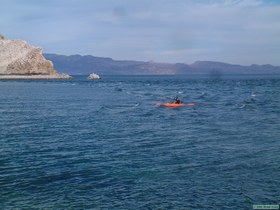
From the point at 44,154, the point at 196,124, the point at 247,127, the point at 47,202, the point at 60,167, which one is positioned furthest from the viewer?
the point at 196,124

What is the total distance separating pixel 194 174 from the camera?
937 inches

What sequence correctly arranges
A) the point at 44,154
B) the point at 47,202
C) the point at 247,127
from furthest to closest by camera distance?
the point at 247,127 → the point at 44,154 → the point at 47,202

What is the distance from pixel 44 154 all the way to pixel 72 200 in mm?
10725

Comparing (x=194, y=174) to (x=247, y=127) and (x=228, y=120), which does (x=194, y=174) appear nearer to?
(x=247, y=127)

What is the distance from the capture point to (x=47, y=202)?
19.5 meters

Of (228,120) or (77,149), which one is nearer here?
(77,149)

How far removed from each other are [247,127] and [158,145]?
1358cm

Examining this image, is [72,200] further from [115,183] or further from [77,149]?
[77,149]

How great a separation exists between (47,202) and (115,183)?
14.0ft

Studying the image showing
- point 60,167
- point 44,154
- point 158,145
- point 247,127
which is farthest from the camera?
point 247,127

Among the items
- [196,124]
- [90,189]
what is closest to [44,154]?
[90,189]

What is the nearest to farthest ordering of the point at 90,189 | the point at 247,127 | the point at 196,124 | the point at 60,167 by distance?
the point at 90,189 → the point at 60,167 → the point at 247,127 → the point at 196,124

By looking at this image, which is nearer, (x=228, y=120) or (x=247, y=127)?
(x=247, y=127)

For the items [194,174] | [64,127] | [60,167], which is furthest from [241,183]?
[64,127]
